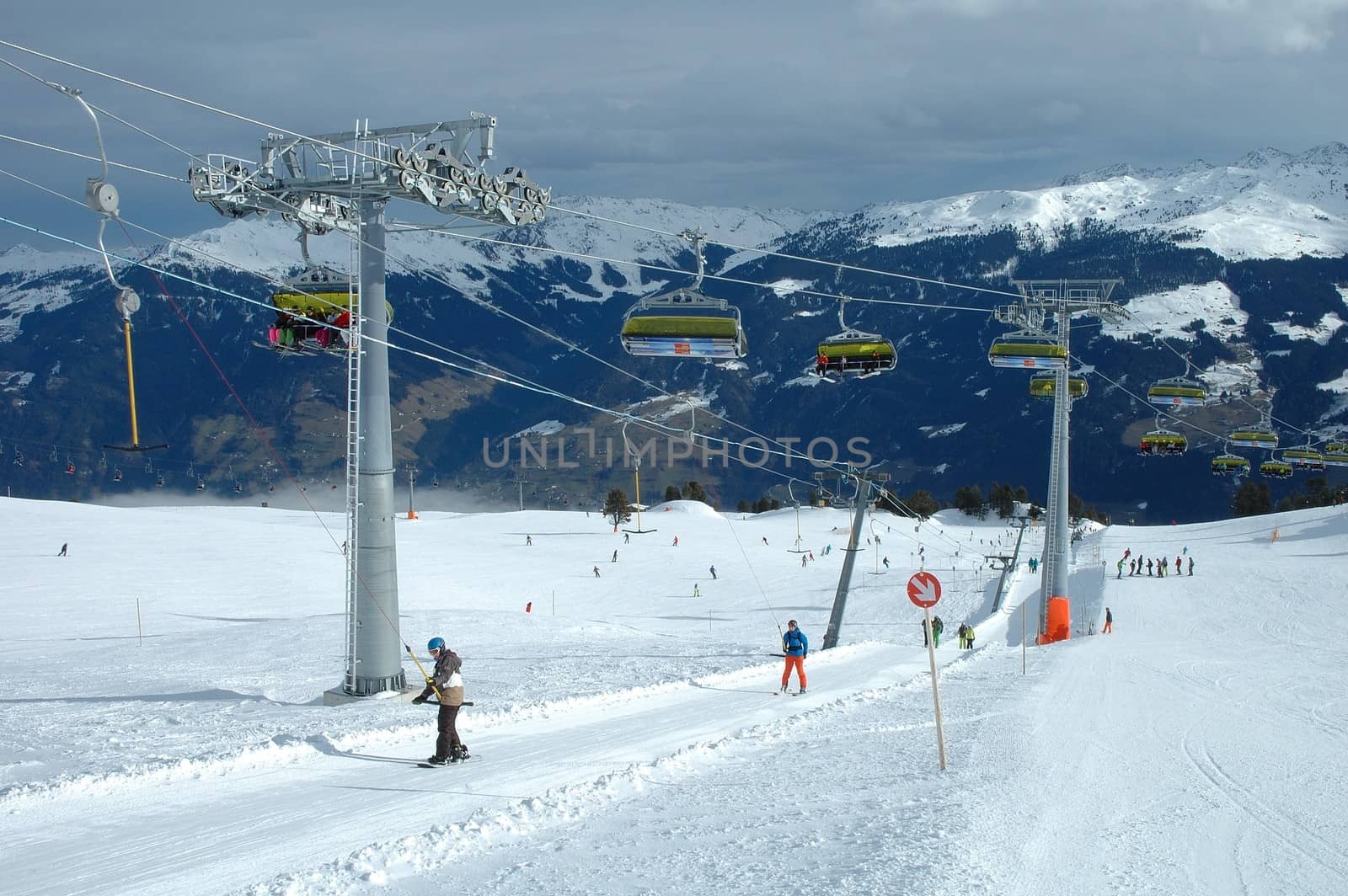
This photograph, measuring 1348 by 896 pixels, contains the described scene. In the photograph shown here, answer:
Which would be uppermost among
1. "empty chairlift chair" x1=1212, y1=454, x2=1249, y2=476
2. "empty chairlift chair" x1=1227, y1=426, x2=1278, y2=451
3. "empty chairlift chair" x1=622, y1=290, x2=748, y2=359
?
"empty chairlift chair" x1=622, y1=290, x2=748, y2=359

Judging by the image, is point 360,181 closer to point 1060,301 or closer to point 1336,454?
point 1060,301

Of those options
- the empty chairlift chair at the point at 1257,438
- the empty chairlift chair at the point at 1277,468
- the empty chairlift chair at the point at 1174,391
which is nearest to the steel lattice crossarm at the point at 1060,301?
the empty chairlift chair at the point at 1174,391

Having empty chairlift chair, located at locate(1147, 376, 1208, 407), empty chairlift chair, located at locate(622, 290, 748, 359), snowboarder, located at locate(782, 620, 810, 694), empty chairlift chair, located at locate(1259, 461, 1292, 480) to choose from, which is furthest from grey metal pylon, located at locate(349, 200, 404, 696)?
empty chairlift chair, located at locate(1259, 461, 1292, 480)

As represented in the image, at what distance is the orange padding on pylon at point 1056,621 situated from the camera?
34812mm

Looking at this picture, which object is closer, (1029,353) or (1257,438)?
(1029,353)

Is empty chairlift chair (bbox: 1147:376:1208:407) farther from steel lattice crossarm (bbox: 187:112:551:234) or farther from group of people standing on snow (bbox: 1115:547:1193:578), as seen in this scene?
steel lattice crossarm (bbox: 187:112:551:234)

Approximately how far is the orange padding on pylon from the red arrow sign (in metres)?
23.9

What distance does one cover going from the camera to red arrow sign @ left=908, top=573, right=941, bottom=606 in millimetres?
12922

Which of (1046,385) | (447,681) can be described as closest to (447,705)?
(447,681)

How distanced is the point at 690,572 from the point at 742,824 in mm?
55759

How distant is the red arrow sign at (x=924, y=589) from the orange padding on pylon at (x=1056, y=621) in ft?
78.4

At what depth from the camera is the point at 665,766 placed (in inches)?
431

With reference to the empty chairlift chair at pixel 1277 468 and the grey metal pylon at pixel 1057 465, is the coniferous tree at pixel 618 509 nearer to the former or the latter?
the empty chairlift chair at pixel 1277 468

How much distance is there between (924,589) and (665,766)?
4168 millimetres
